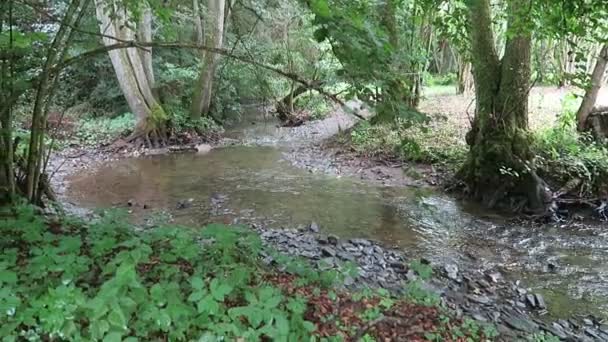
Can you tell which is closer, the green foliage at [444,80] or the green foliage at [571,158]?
the green foliage at [571,158]

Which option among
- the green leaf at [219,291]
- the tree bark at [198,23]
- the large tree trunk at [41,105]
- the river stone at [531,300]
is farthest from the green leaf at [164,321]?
the tree bark at [198,23]

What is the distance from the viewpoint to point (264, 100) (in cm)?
966

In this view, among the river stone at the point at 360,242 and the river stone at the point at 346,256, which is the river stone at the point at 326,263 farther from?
the river stone at the point at 360,242

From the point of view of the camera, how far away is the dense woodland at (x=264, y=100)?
2834 millimetres

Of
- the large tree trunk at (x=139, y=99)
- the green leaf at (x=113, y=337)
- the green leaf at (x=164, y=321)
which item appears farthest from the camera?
the large tree trunk at (x=139, y=99)

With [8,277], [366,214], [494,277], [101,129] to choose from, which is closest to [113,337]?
[8,277]

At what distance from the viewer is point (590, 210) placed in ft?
23.8

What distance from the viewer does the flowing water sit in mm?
5518

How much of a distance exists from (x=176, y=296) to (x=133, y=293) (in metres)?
0.22

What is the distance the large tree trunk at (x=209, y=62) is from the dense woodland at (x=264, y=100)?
5 cm

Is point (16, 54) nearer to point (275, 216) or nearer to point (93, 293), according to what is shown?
point (93, 293)

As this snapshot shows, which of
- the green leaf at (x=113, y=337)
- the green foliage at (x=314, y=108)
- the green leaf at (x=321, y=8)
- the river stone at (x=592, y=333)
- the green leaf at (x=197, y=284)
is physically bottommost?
the river stone at (x=592, y=333)

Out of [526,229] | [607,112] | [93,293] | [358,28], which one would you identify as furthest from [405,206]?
[93,293]

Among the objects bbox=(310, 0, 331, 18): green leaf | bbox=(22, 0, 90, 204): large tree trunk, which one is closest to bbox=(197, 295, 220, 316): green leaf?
bbox=(310, 0, 331, 18): green leaf
